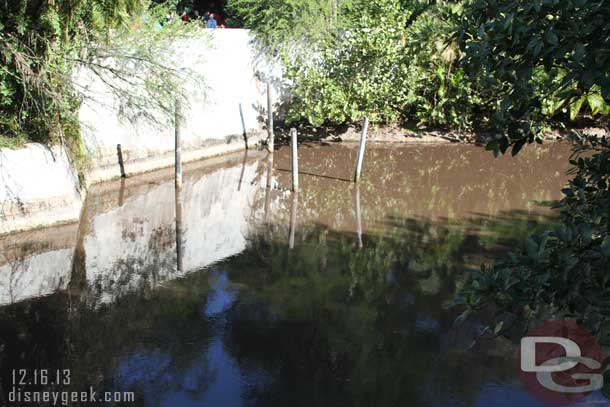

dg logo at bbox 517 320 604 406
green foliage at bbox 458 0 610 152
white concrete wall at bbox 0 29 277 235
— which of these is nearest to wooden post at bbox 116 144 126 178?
white concrete wall at bbox 0 29 277 235

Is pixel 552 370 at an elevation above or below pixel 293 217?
below

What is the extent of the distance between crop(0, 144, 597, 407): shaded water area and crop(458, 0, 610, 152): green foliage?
4.98m

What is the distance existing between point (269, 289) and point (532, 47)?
8086 mm

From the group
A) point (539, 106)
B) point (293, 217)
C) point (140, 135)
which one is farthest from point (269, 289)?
point (539, 106)

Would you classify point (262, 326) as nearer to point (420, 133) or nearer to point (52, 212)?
point (52, 212)

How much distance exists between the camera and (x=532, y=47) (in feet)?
10.6

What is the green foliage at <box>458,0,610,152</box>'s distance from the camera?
3117 mm

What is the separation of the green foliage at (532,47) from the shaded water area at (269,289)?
498 cm

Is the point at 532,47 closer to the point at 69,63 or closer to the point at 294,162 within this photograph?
the point at 69,63

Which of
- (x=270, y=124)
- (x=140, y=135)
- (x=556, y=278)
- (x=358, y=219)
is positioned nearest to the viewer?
(x=556, y=278)

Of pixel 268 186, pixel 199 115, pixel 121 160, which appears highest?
pixel 199 115

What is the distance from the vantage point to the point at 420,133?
22.6 meters

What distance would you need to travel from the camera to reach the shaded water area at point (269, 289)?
836cm

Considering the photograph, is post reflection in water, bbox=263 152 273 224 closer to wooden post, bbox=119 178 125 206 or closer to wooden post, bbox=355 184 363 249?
wooden post, bbox=355 184 363 249
